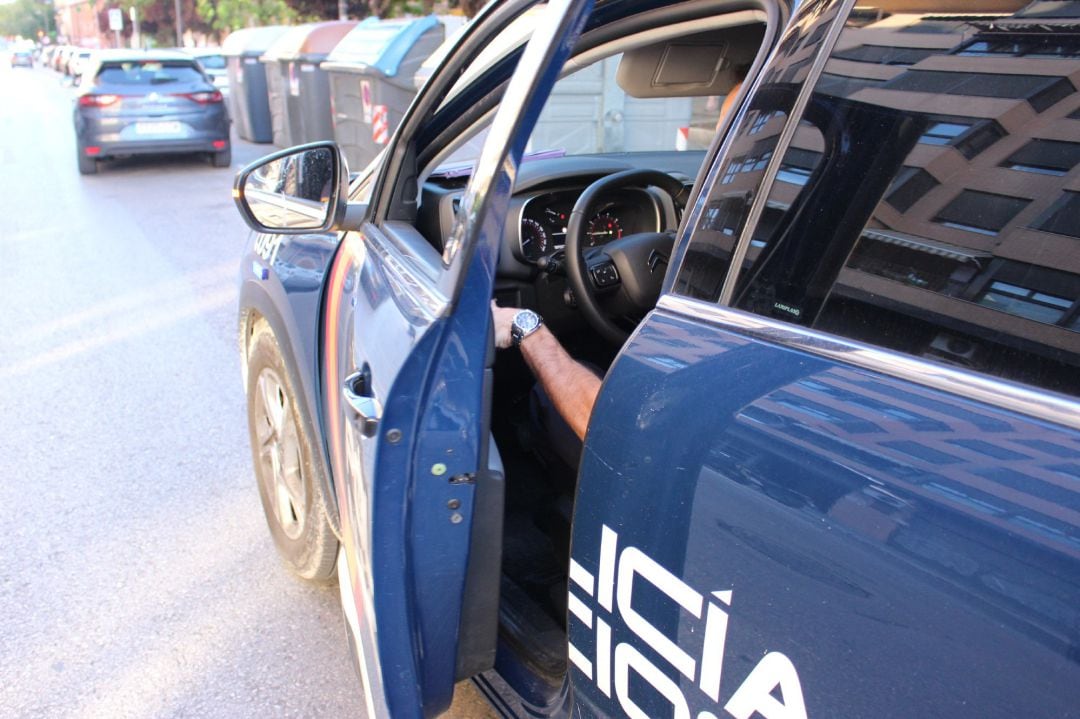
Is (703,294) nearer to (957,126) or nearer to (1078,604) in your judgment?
(957,126)

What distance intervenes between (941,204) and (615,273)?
4.75ft

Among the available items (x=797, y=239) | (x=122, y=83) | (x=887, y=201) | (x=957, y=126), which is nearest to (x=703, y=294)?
(x=797, y=239)

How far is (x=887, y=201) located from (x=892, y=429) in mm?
330

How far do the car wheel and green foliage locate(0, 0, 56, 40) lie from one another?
319 feet

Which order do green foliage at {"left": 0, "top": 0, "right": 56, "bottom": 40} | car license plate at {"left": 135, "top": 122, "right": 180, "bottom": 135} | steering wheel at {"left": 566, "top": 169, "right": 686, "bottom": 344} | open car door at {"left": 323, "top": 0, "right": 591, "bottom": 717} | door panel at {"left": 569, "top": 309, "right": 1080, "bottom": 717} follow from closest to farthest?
door panel at {"left": 569, "top": 309, "right": 1080, "bottom": 717}
open car door at {"left": 323, "top": 0, "right": 591, "bottom": 717}
steering wheel at {"left": 566, "top": 169, "right": 686, "bottom": 344}
car license plate at {"left": 135, "top": 122, "right": 180, "bottom": 135}
green foliage at {"left": 0, "top": 0, "right": 56, "bottom": 40}

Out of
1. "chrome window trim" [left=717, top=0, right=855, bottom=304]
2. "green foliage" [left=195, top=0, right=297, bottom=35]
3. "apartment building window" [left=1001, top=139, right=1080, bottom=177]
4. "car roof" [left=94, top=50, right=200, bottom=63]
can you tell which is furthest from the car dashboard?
"green foliage" [left=195, top=0, right=297, bottom=35]

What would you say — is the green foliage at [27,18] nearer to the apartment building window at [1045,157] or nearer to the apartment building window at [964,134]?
the apartment building window at [964,134]

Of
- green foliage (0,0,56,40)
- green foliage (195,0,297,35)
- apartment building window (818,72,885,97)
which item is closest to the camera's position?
apartment building window (818,72,885,97)

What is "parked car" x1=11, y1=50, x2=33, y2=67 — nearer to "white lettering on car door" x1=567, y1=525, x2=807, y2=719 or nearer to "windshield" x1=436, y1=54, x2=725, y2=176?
"windshield" x1=436, y1=54, x2=725, y2=176

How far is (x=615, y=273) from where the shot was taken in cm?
252

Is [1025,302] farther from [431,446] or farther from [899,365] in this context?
[431,446]

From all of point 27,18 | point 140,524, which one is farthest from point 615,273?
point 27,18

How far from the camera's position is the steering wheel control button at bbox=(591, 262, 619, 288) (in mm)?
2520

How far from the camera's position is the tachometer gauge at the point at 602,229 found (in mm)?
2887
